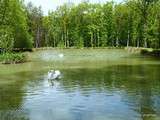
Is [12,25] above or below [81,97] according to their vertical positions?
above

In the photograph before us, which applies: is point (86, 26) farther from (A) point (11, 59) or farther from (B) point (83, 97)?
(B) point (83, 97)

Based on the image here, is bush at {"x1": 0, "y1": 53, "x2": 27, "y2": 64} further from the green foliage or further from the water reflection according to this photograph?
the water reflection

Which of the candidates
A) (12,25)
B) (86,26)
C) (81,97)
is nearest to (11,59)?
(81,97)

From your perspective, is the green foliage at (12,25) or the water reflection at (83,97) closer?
the water reflection at (83,97)

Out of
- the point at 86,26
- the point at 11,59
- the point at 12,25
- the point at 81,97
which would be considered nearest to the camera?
the point at 81,97

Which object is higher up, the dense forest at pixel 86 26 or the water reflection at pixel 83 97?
the dense forest at pixel 86 26

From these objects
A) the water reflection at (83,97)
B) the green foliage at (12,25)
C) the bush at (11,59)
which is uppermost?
the green foliage at (12,25)

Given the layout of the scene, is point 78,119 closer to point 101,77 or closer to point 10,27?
point 101,77

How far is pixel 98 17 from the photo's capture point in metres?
126

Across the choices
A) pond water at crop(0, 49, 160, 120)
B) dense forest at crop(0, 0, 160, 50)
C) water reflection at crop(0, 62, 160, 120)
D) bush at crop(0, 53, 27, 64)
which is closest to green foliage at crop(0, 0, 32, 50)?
bush at crop(0, 53, 27, 64)

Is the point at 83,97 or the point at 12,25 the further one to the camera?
the point at 12,25

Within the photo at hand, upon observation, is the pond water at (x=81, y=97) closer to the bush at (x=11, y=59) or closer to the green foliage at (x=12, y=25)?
the bush at (x=11, y=59)

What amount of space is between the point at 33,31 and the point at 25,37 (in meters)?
34.8

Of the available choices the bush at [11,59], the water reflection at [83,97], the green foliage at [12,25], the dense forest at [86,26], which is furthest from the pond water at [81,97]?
the dense forest at [86,26]
